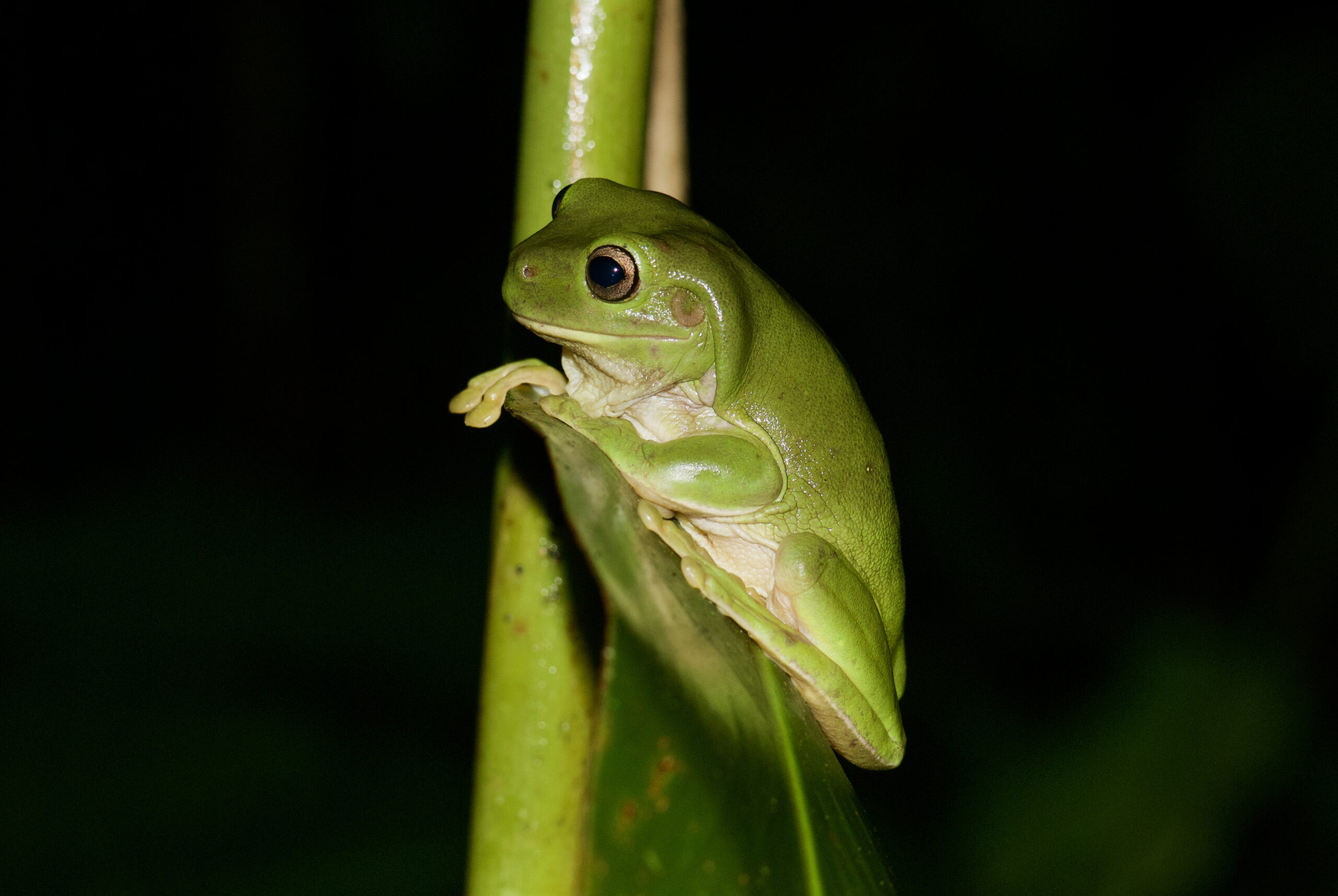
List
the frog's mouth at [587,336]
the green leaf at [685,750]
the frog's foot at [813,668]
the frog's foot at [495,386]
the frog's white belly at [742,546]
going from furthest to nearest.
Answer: the frog's white belly at [742,546]
the frog's mouth at [587,336]
the frog's foot at [813,668]
the frog's foot at [495,386]
the green leaf at [685,750]

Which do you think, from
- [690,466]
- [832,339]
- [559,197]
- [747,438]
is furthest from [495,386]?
[832,339]

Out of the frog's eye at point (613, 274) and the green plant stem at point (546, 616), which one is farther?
the frog's eye at point (613, 274)

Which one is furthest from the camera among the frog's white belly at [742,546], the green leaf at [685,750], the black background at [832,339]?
the black background at [832,339]

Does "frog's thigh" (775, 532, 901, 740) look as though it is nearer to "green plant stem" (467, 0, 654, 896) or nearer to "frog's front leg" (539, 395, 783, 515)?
"frog's front leg" (539, 395, 783, 515)

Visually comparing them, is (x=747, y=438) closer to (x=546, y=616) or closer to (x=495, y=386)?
(x=495, y=386)

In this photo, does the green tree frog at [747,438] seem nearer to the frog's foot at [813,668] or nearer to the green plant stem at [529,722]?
the frog's foot at [813,668]

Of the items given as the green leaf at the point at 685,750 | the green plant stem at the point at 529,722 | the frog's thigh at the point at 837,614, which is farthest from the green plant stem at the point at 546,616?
the frog's thigh at the point at 837,614
